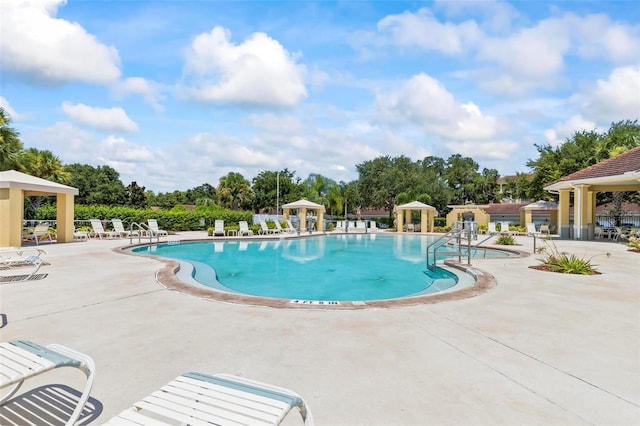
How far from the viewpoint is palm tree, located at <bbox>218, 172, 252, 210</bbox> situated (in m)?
41.1

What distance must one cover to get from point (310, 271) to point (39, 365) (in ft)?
29.7

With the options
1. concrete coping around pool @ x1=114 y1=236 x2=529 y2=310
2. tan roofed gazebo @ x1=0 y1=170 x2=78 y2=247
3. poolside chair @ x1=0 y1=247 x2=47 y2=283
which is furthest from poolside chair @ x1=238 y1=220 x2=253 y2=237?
concrete coping around pool @ x1=114 y1=236 x2=529 y2=310

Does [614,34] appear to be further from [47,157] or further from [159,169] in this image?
[159,169]

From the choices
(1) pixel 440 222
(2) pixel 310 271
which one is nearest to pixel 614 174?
(2) pixel 310 271

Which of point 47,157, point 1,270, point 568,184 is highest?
point 47,157

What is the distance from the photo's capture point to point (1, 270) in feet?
27.6

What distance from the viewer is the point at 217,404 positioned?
1.75m

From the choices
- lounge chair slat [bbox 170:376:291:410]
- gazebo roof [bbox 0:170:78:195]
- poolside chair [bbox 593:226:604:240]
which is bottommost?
lounge chair slat [bbox 170:376:291:410]

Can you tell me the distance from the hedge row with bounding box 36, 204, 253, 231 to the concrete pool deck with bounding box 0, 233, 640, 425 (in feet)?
56.0

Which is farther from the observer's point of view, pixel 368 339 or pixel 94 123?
pixel 94 123

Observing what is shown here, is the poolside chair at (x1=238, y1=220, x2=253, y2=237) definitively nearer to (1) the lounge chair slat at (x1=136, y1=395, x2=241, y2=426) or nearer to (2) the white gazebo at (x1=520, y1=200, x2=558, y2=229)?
(1) the lounge chair slat at (x1=136, y1=395, x2=241, y2=426)

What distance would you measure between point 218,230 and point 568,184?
2009 cm

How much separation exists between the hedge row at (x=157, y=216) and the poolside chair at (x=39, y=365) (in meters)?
21.2

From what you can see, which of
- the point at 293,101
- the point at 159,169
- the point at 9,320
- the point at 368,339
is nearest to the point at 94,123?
the point at 293,101
